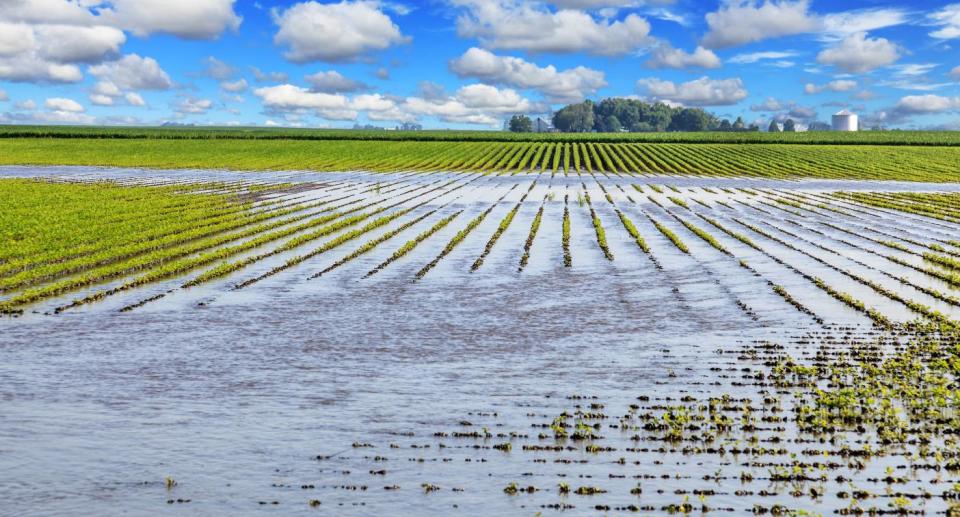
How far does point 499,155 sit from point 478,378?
88951mm

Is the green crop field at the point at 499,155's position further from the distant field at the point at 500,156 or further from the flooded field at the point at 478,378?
the flooded field at the point at 478,378

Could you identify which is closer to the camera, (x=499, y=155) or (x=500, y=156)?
(x=500, y=156)

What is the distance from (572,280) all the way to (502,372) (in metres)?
8.76

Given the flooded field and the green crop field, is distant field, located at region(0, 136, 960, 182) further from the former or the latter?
the flooded field

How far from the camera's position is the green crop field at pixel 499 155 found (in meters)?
83.6

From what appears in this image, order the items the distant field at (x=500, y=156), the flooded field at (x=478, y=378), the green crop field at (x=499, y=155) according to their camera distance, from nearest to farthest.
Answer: the flooded field at (x=478, y=378) → the distant field at (x=500, y=156) → the green crop field at (x=499, y=155)

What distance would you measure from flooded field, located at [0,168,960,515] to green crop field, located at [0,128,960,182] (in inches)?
2113

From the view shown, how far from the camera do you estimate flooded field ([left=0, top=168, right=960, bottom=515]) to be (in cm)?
948

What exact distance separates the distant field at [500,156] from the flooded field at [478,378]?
53655mm

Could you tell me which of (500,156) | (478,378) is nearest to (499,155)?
(500,156)

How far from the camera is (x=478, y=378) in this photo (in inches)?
538

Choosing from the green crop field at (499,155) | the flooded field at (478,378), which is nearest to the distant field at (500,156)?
the green crop field at (499,155)

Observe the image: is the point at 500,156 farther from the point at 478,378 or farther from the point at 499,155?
the point at 478,378

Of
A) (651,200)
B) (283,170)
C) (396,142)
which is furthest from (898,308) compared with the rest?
(396,142)
